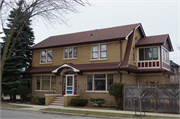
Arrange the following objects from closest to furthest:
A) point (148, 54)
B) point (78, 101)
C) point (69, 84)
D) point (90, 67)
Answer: point (78, 101)
point (90, 67)
point (148, 54)
point (69, 84)

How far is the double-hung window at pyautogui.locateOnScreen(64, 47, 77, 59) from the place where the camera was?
22.9 metres

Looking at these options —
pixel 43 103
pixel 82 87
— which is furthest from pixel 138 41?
pixel 43 103

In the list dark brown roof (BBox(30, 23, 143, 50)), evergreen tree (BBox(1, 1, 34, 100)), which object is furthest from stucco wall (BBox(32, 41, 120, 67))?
evergreen tree (BBox(1, 1, 34, 100))

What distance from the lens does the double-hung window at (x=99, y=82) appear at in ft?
65.9

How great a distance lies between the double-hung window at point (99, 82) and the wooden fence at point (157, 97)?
3.39 metres

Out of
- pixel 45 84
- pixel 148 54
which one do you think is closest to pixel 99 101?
pixel 148 54

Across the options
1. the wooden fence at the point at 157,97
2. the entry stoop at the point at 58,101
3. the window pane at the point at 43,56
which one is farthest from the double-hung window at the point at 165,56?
the window pane at the point at 43,56

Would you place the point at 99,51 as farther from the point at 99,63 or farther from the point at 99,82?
the point at 99,82

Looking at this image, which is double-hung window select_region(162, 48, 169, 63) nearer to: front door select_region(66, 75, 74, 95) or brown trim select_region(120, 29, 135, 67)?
brown trim select_region(120, 29, 135, 67)

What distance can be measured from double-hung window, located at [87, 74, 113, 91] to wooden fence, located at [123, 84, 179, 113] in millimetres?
3394

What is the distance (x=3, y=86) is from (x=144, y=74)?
15474mm

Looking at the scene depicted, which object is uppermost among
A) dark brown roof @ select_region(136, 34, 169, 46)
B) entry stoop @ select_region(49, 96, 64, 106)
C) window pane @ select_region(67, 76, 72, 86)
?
dark brown roof @ select_region(136, 34, 169, 46)

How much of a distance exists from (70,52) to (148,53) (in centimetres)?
837

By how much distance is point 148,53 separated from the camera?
72.3 ft
